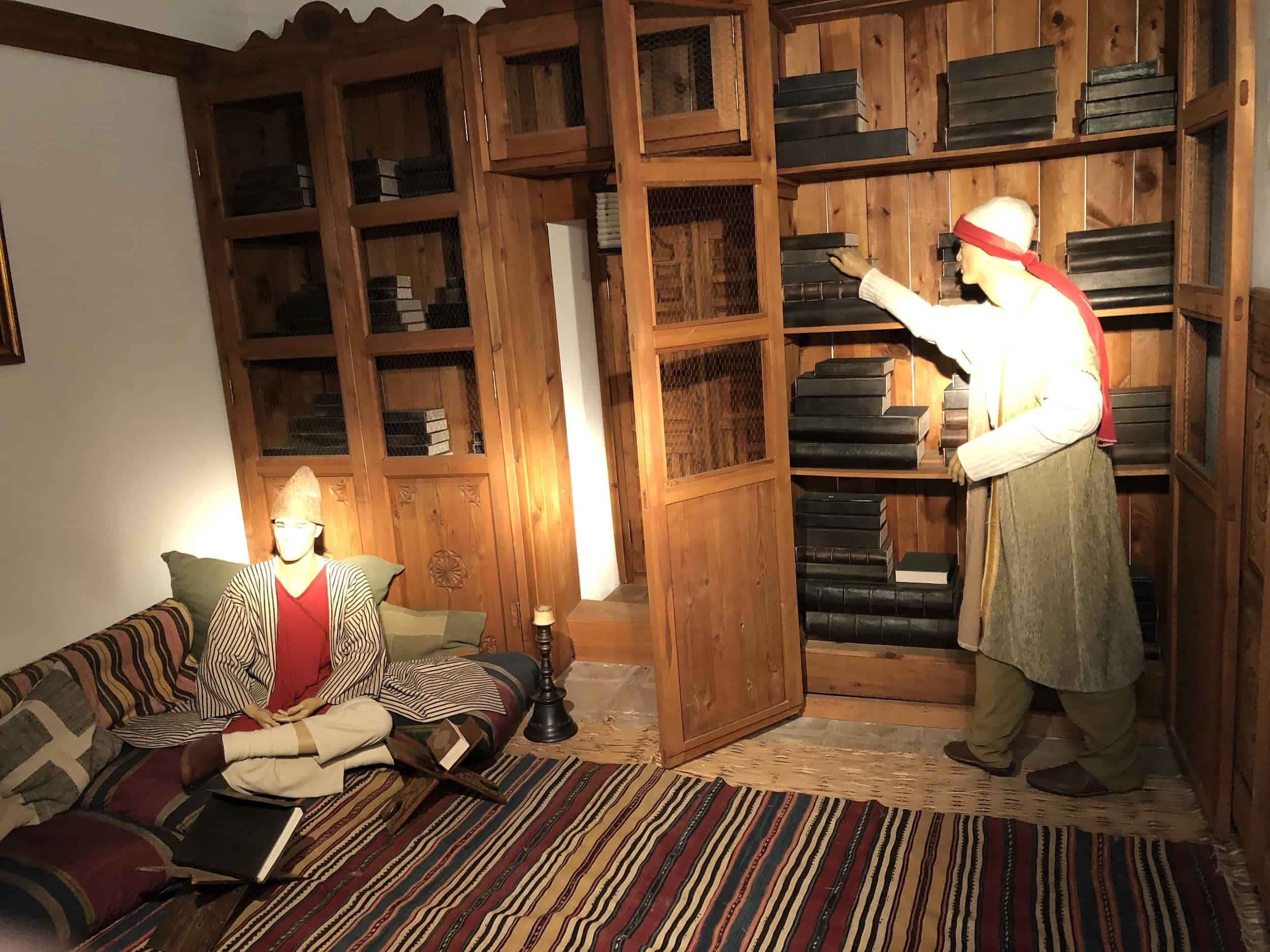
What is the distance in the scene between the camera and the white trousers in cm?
293

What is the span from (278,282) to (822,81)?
2149 mm

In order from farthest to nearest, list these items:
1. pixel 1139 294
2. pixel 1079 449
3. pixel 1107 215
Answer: pixel 1107 215 → pixel 1139 294 → pixel 1079 449

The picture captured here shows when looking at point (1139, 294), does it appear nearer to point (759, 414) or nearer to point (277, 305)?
point (759, 414)

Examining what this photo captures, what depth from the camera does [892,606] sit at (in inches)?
135

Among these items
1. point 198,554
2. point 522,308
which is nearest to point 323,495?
point 198,554

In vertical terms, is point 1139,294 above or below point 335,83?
below

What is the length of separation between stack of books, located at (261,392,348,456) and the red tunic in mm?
798

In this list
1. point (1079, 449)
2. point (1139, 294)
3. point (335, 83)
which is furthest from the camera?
point (335, 83)

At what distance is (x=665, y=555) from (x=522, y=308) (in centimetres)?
118

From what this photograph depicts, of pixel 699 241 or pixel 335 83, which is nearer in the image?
pixel 699 241

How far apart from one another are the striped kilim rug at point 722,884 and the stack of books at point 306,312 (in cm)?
176

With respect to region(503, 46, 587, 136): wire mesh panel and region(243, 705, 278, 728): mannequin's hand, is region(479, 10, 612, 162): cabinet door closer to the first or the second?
region(503, 46, 587, 136): wire mesh panel

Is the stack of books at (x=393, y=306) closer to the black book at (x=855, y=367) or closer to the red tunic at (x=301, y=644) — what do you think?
the red tunic at (x=301, y=644)

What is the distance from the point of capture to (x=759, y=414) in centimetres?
322
